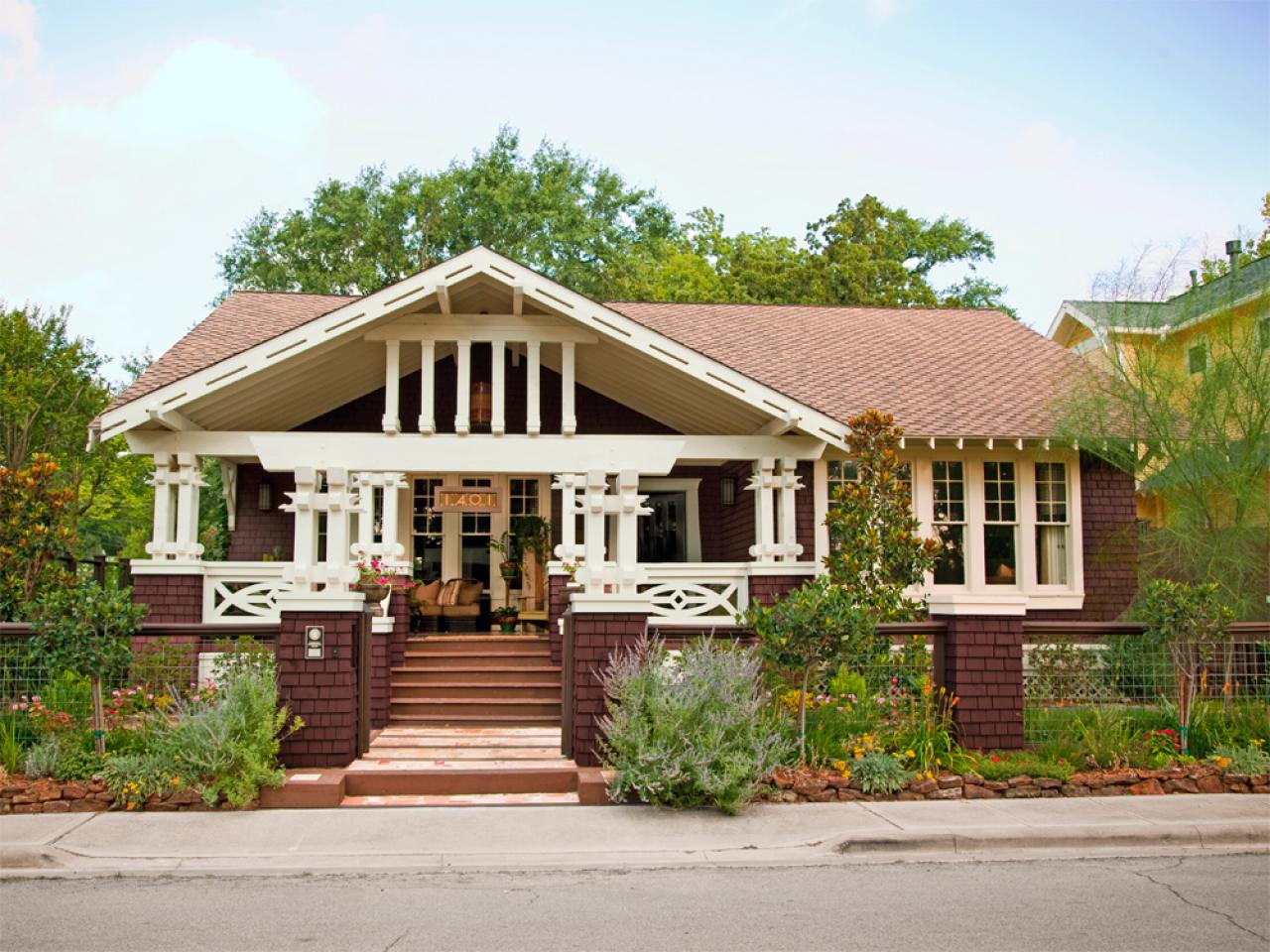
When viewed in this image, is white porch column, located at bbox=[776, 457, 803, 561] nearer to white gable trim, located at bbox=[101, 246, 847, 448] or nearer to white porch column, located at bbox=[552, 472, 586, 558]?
white gable trim, located at bbox=[101, 246, 847, 448]

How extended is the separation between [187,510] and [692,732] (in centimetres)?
768

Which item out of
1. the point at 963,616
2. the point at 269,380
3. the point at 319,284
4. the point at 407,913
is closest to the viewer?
the point at 407,913

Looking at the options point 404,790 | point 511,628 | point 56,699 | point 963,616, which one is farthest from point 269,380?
point 963,616

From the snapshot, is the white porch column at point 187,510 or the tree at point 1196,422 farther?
the tree at point 1196,422

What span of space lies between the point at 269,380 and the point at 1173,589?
9.91 m

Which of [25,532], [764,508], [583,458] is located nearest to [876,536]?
[764,508]

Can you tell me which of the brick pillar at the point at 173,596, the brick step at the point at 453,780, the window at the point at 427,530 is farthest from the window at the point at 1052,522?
the brick pillar at the point at 173,596

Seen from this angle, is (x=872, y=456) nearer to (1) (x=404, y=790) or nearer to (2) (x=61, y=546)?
(1) (x=404, y=790)

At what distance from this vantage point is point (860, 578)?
44.1 feet

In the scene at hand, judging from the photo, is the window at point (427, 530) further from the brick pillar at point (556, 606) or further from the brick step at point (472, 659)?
the brick pillar at point (556, 606)

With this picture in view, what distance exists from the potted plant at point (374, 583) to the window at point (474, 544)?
403 centimetres

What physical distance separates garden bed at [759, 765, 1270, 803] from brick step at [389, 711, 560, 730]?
384 centimetres

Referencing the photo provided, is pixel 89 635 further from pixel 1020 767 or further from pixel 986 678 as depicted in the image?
pixel 1020 767

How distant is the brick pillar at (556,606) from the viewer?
13836 millimetres
